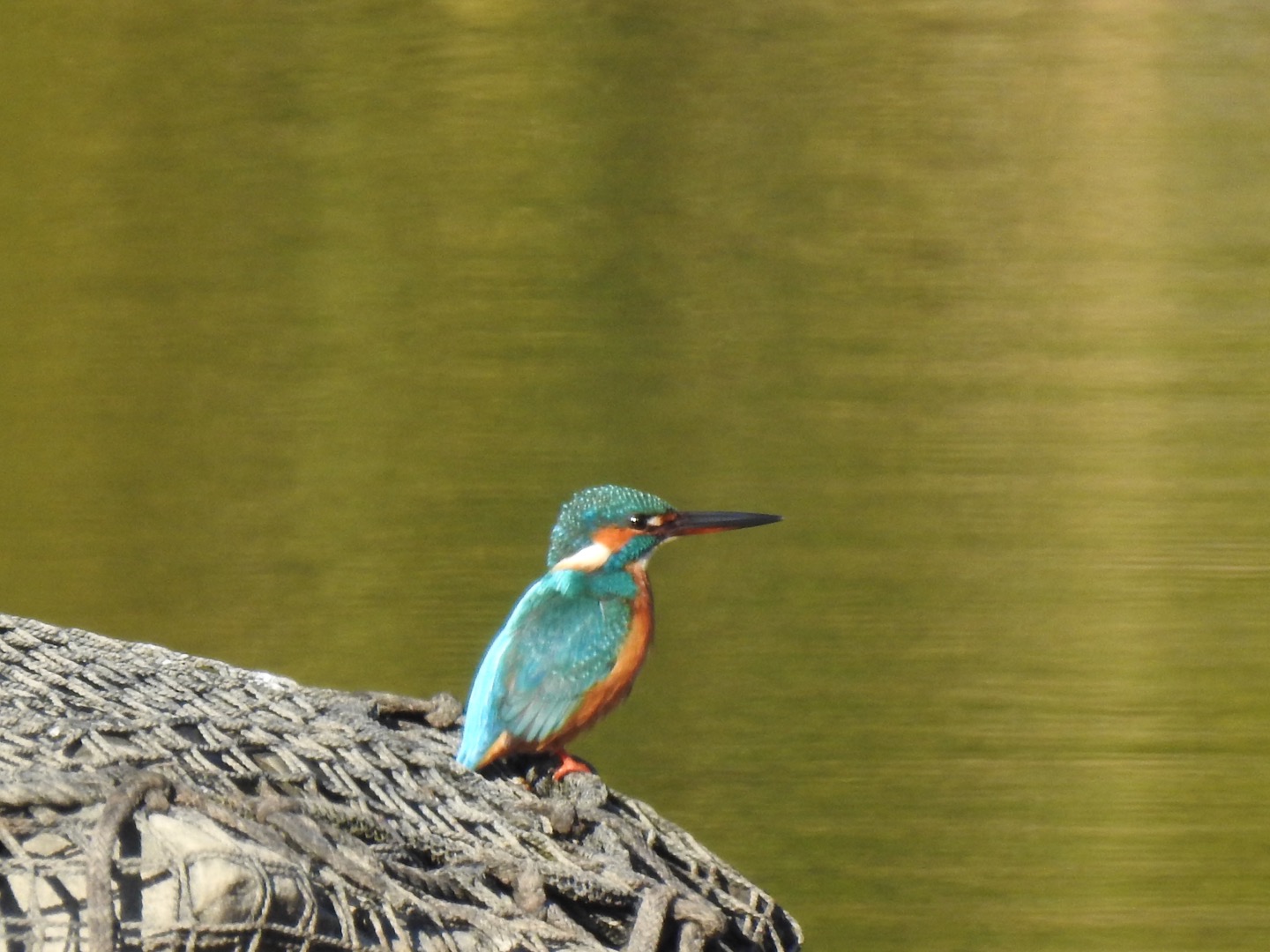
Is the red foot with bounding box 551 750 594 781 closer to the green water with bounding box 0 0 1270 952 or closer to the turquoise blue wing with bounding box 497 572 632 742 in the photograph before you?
the turquoise blue wing with bounding box 497 572 632 742

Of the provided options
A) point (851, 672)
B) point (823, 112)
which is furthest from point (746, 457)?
point (823, 112)

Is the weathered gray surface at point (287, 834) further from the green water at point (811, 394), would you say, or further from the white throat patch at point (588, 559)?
the green water at point (811, 394)

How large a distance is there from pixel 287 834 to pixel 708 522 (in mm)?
1046

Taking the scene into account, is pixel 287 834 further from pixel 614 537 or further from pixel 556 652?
pixel 614 537

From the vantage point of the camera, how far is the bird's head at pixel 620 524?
2283 mm

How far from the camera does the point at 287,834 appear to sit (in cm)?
139

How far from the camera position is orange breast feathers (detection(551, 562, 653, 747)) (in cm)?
213

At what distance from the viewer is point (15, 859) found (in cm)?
126

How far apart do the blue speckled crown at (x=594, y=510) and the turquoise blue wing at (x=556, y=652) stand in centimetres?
7

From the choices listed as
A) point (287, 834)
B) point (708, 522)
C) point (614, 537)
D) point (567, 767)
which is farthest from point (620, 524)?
point (287, 834)

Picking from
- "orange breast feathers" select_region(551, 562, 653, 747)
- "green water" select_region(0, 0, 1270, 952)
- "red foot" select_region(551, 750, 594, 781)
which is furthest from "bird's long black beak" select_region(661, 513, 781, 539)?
"green water" select_region(0, 0, 1270, 952)

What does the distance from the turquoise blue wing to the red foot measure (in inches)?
2.2

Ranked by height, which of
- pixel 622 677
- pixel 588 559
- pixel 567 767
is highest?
pixel 588 559

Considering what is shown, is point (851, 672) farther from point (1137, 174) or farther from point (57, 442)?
point (57, 442)
